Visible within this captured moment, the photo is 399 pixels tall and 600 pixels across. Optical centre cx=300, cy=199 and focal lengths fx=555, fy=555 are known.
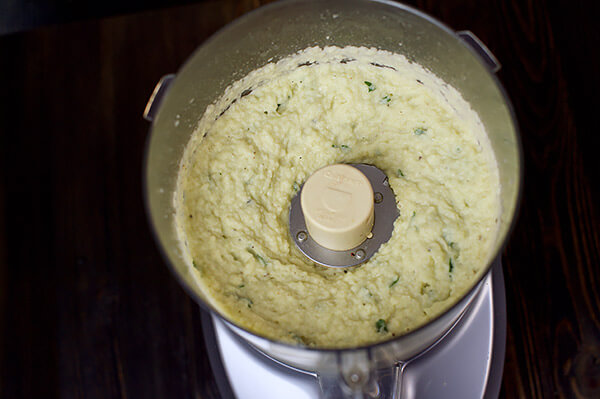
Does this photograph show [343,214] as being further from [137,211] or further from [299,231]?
[137,211]

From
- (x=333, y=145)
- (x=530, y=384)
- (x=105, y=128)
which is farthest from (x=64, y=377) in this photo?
(x=530, y=384)

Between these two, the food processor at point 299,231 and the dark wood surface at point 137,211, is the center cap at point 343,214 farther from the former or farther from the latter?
the dark wood surface at point 137,211

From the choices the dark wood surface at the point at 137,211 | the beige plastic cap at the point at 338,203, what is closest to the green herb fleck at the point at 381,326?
the beige plastic cap at the point at 338,203

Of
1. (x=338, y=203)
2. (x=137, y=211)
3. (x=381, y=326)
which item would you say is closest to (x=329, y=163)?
(x=338, y=203)

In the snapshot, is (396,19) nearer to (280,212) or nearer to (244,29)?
(244,29)

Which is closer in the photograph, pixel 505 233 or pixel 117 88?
pixel 505 233

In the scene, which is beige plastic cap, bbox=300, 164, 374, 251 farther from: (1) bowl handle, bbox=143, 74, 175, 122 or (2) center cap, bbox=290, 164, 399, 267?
(1) bowl handle, bbox=143, 74, 175, 122
